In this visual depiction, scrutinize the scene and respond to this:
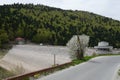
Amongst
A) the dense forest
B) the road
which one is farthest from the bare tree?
the dense forest

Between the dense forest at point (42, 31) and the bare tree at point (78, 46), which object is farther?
the dense forest at point (42, 31)

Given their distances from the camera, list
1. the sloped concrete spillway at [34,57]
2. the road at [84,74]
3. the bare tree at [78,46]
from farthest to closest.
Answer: the sloped concrete spillway at [34,57], the bare tree at [78,46], the road at [84,74]

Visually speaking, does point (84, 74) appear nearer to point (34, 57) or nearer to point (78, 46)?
point (78, 46)

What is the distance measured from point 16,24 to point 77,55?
12710cm

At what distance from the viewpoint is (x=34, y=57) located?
9838cm

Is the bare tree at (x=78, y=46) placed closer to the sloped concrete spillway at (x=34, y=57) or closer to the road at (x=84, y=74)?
the sloped concrete spillway at (x=34, y=57)

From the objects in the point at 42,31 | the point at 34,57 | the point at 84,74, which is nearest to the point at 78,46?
the point at 84,74

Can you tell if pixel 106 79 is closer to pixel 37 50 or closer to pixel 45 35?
pixel 37 50

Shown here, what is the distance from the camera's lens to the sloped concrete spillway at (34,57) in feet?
283

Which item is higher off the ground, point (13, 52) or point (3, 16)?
point (3, 16)

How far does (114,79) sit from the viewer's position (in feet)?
77.7

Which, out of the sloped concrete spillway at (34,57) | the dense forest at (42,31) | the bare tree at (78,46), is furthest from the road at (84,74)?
the dense forest at (42,31)

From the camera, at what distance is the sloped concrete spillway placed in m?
86.3

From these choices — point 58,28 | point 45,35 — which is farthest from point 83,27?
point 45,35
